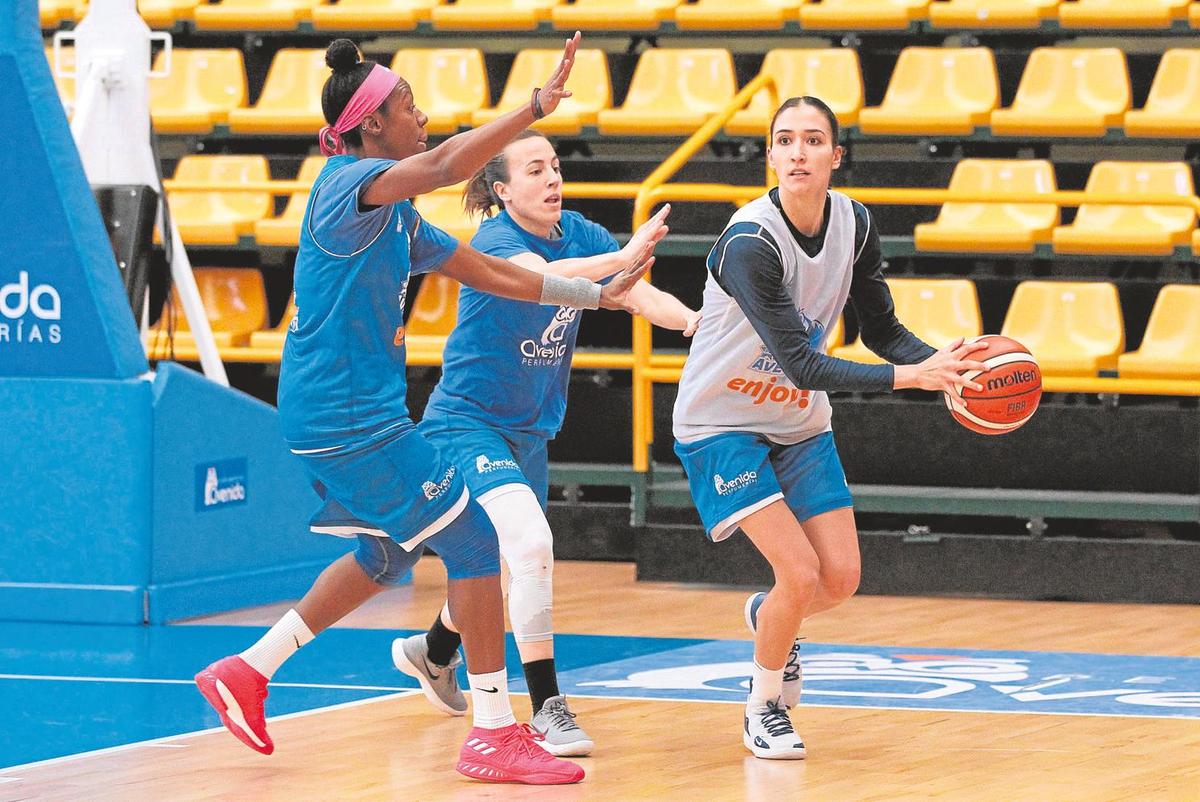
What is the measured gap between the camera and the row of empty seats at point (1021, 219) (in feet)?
31.7

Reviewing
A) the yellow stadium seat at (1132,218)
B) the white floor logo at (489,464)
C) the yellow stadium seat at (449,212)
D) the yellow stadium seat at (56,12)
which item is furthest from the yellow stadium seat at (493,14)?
the white floor logo at (489,464)

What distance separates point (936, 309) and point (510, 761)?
194 inches

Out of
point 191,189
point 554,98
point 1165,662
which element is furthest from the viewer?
point 191,189

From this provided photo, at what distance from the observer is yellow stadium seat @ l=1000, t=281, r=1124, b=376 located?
9008 mm

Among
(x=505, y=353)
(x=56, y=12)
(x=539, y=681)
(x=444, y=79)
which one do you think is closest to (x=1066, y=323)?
(x=444, y=79)

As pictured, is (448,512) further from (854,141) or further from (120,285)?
(854,141)

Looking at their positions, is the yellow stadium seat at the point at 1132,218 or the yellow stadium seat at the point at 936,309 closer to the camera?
the yellow stadium seat at the point at 936,309

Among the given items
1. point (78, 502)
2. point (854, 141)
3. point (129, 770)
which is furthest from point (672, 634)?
point (854, 141)

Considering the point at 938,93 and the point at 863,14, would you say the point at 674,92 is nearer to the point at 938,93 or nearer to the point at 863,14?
the point at 863,14

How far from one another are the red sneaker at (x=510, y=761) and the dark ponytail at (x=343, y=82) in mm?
1501

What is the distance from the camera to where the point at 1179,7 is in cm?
1041

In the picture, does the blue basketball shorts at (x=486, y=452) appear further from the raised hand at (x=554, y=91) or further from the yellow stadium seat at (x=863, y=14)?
the yellow stadium seat at (x=863, y=14)

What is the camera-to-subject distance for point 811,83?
10.8 m

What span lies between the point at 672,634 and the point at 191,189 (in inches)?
150
